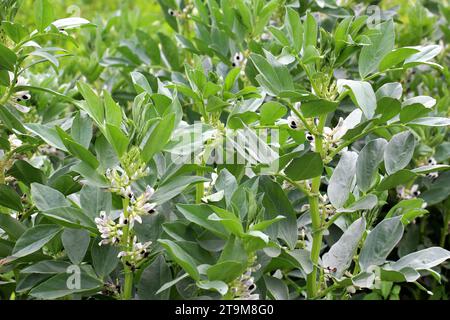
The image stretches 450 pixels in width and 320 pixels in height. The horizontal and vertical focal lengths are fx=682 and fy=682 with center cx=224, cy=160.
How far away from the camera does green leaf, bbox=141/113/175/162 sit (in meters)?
0.96

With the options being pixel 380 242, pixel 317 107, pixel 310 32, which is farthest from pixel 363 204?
pixel 310 32

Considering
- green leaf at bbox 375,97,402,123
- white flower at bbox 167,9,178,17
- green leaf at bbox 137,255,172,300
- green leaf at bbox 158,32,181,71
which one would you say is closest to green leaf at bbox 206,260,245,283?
green leaf at bbox 137,255,172,300

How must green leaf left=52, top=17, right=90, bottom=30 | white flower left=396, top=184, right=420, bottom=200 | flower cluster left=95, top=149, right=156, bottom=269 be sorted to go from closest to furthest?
flower cluster left=95, top=149, right=156, bottom=269
green leaf left=52, top=17, right=90, bottom=30
white flower left=396, top=184, right=420, bottom=200

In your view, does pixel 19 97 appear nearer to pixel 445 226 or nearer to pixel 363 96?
pixel 363 96

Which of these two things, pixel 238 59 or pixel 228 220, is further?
pixel 238 59

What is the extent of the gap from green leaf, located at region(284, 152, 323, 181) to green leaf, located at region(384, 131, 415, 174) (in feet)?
0.53

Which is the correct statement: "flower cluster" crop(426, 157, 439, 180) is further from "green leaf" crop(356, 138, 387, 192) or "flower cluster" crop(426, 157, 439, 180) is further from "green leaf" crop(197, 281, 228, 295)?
"green leaf" crop(197, 281, 228, 295)

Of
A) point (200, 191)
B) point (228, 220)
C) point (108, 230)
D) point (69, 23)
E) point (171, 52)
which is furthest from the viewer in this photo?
point (171, 52)

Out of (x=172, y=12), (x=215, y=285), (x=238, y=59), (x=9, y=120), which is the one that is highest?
(x=172, y=12)

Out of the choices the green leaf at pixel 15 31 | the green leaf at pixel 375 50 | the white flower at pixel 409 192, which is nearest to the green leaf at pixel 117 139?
the green leaf at pixel 15 31

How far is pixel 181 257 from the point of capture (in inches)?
37.4

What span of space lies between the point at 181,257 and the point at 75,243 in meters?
0.22
